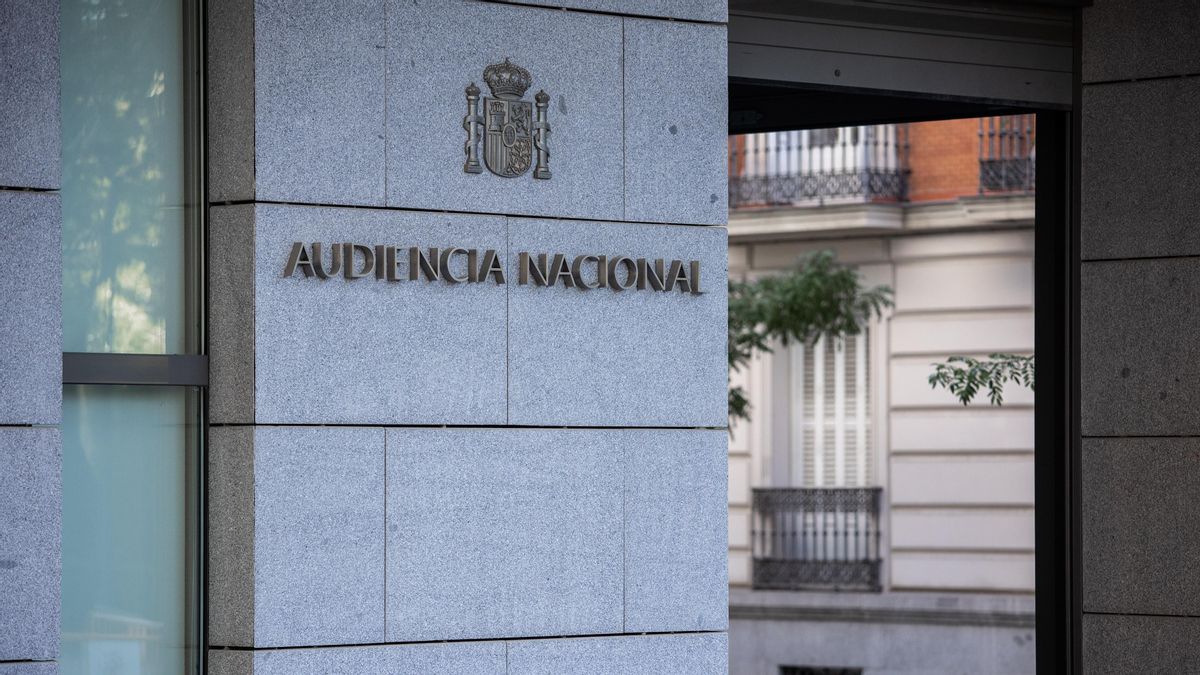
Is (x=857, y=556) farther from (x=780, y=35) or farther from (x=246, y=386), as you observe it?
(x=246, y=386)

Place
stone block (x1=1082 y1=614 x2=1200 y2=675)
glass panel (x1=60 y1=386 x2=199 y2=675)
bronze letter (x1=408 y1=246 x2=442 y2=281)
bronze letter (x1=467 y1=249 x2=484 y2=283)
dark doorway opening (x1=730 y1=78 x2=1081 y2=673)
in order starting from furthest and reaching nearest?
1. dark doorway opening (x1=730 y1=78 x2=1081 y2=673)
2. stone block (x1=1082 y1=614 x2=1200 y2=675)
3. bronze letter (x1=467 y1=249 x2=484 y2=283)
4. bronze letter (x1=408 y1=246 x2=442 y2=281)
5. glass panel (x1=60 y1=386 x2=199 y2=675)

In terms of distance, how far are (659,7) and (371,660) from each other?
345 cm

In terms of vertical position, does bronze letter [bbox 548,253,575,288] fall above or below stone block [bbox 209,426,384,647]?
above

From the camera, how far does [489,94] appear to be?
25.9ft

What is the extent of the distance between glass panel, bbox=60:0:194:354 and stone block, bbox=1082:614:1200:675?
554cm

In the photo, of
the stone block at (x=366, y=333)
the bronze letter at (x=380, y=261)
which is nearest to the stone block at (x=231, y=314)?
the stone block at (x=366, y=333)

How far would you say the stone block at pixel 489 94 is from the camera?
770 centimetres

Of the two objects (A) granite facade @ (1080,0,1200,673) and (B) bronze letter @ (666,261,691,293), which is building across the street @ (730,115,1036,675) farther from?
(B) bronze letter @ (666,261,691,293)

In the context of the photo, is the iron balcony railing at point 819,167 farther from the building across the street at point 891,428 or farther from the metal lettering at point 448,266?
the metal lettering at point 448,266

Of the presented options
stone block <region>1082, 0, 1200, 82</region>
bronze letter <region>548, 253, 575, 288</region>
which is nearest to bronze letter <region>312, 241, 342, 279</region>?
bronze letter <region>548, 253, 575, 288</region>

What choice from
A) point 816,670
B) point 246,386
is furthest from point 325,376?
point 816,670

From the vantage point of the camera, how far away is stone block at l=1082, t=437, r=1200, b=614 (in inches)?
376

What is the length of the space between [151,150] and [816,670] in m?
17.4

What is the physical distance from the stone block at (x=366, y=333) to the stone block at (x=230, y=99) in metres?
0.19
